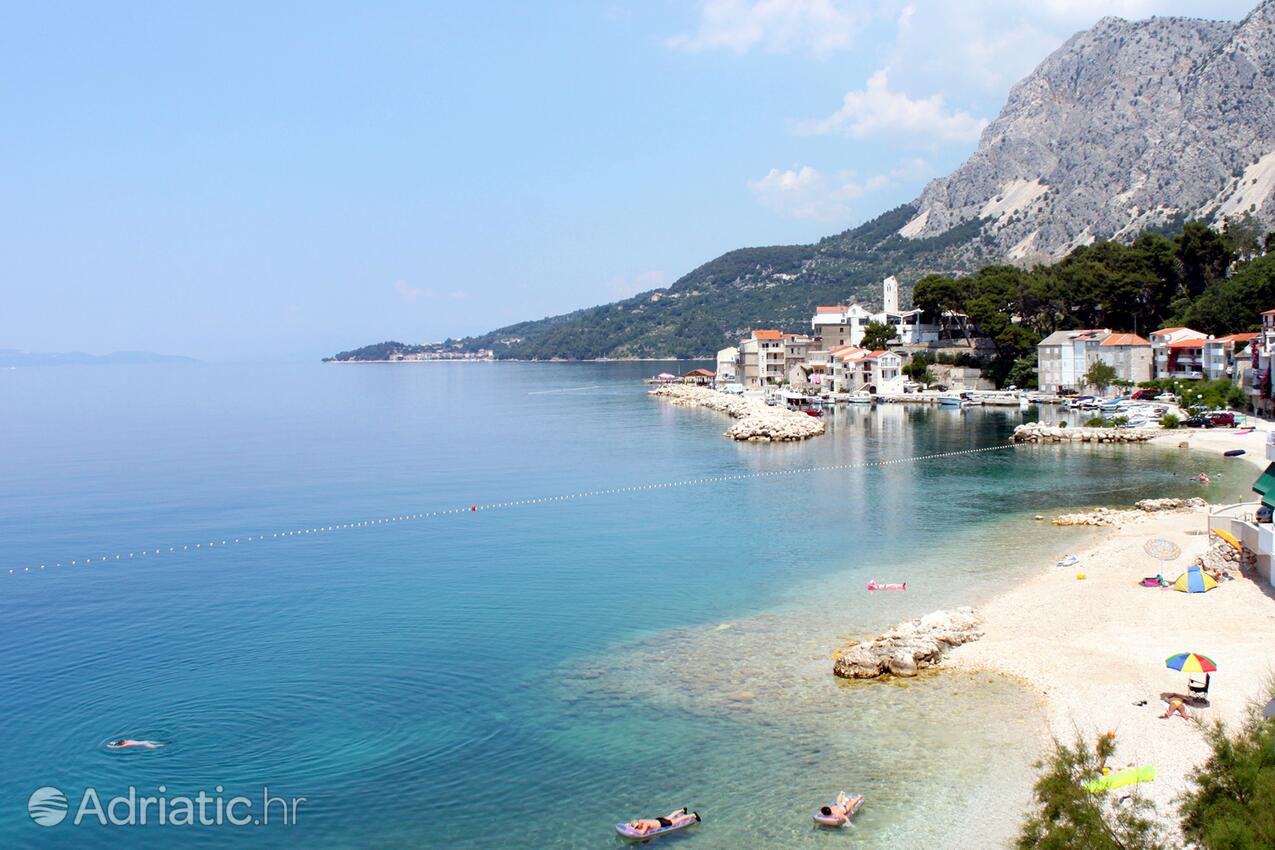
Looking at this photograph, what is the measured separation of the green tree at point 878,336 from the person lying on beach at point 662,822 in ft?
330

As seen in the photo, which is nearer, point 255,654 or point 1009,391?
point 255,654

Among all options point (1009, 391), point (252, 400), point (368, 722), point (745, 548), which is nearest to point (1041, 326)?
point (1009, 391)

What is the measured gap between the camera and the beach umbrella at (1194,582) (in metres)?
23.7

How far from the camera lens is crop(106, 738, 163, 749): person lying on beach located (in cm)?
1733

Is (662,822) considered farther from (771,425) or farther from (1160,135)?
(1160,135)

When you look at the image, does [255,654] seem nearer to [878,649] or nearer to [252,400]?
[878,649]

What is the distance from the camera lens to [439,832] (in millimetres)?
14391

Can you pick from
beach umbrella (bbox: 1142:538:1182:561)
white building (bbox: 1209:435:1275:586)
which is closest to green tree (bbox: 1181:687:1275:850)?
white building (bbox: 1209:435:1275:586)

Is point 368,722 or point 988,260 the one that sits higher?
point 988,260

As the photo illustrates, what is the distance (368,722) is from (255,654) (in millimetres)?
5620

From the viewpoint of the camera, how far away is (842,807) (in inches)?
564

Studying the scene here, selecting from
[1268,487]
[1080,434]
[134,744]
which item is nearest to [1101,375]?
[1080,434]

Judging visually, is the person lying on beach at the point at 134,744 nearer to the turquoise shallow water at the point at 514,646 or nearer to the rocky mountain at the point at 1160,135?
the turquoise shallow water at the point at 514,646

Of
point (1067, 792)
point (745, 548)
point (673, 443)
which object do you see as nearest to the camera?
point (1067, 792)
